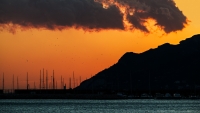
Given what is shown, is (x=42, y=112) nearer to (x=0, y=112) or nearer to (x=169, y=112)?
(x=0, y=112)

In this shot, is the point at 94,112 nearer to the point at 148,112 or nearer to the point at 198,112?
the point at 148,112

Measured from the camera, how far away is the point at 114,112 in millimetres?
155625

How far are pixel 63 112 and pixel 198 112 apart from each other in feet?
109

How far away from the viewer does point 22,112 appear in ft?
505

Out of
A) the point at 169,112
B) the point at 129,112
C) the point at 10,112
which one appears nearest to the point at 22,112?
the point at 10,112

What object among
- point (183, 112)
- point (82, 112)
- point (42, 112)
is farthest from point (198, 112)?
point (42, 112)

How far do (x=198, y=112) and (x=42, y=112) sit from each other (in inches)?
1510

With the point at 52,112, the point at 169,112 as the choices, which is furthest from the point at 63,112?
the point at 169,112

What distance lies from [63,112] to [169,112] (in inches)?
1055

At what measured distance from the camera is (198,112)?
154750 mm

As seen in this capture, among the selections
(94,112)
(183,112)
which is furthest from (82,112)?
(183,112)

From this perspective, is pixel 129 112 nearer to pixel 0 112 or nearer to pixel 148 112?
pixel 148 112

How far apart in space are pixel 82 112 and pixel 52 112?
25.3 ft

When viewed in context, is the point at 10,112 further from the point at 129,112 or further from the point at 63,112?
the point at 129,112
